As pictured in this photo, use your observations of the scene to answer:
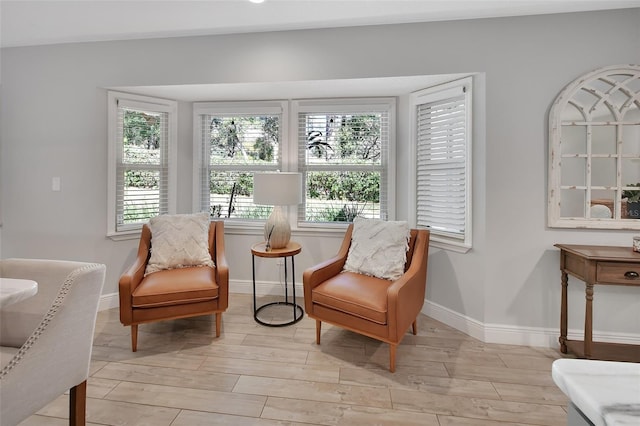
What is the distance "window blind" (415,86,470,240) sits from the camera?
2668 mm

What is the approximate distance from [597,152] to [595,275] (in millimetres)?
954


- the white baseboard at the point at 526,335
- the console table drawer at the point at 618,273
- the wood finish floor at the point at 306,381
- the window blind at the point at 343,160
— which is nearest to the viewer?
the wood finish floor at the point at 306,381

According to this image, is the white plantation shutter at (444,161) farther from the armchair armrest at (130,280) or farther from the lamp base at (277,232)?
the armchair armrest at (130,280)

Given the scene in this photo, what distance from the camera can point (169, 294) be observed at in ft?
7.47

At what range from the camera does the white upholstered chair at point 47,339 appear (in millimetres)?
1091

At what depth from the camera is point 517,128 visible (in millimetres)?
2402

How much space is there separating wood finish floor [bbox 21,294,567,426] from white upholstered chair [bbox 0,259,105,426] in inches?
20.9

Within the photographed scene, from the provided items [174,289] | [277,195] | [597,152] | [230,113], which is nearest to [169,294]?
[174,289]

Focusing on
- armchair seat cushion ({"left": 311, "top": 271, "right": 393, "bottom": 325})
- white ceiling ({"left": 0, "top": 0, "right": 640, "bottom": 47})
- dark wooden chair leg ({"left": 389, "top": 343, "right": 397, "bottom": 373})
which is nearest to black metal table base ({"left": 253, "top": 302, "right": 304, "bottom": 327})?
armchair seat cushion ({"left": 311, "top": 271, "right": 393, "bottom": 325})

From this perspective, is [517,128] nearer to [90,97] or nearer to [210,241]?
[210,241]

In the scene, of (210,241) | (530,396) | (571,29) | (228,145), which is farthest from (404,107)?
(530,396)

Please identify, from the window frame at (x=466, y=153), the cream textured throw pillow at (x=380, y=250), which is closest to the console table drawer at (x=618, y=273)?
the window frame at (x=466, y=153)

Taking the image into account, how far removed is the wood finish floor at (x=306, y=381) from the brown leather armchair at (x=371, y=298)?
0.22 m

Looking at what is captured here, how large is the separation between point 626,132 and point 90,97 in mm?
4460
